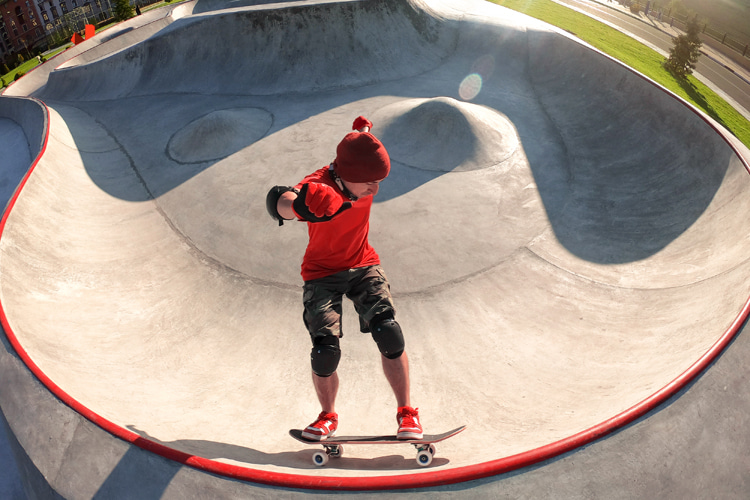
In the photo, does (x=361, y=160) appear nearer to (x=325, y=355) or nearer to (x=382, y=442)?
(x=325, y=355)

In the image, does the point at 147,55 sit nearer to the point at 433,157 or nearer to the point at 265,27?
the point at 265,27

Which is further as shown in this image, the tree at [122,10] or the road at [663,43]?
the tree at [122,10]

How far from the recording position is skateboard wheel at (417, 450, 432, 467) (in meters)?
3.97

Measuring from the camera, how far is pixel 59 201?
9.41 metres

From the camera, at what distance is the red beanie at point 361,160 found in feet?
11.8

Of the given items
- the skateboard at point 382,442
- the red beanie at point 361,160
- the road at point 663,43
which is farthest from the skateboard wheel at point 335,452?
the road at point 663,43

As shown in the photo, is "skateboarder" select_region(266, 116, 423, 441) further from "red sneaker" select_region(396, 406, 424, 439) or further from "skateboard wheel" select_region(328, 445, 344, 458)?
"skateboard wheel" select_region(328, 445, 344, 458)

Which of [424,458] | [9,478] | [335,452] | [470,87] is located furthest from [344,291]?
[470,87]

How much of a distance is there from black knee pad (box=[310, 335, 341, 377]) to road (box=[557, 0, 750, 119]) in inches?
1501

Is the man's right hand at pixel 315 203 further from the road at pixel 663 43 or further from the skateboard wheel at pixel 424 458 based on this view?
the road at pixel 663 43

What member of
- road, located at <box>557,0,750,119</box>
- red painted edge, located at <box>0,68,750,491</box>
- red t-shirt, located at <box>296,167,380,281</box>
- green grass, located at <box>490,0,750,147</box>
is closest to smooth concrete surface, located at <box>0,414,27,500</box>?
red painted edge, located at <box>0,68,750,491</box>

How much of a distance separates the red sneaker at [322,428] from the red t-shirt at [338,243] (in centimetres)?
136

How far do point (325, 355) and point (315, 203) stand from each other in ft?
4.87

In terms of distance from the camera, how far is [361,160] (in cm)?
358
